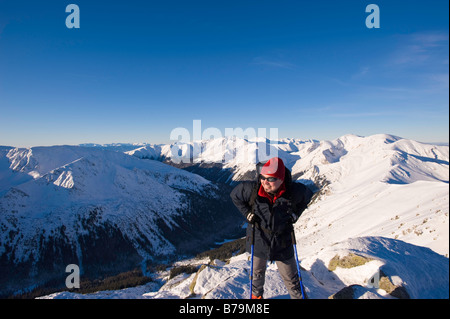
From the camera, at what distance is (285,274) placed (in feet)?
24.8

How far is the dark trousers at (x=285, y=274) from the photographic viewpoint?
748 centimetres

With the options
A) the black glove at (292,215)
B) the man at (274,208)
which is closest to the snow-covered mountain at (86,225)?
the man at (274,208)

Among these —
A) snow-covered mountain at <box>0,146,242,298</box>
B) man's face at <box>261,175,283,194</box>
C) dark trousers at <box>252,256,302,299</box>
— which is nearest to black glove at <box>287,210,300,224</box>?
man's face at <box>261,175,283,194</box>

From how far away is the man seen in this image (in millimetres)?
6570

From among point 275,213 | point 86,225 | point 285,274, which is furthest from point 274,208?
point 86,225

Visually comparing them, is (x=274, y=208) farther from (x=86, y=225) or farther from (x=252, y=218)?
(x=86, y=225)

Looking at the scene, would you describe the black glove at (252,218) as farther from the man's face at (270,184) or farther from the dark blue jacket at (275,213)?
the man's face at (270,184)

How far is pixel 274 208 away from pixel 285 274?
293cm

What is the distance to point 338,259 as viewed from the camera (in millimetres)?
14188

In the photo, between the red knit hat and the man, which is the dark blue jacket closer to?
the man
